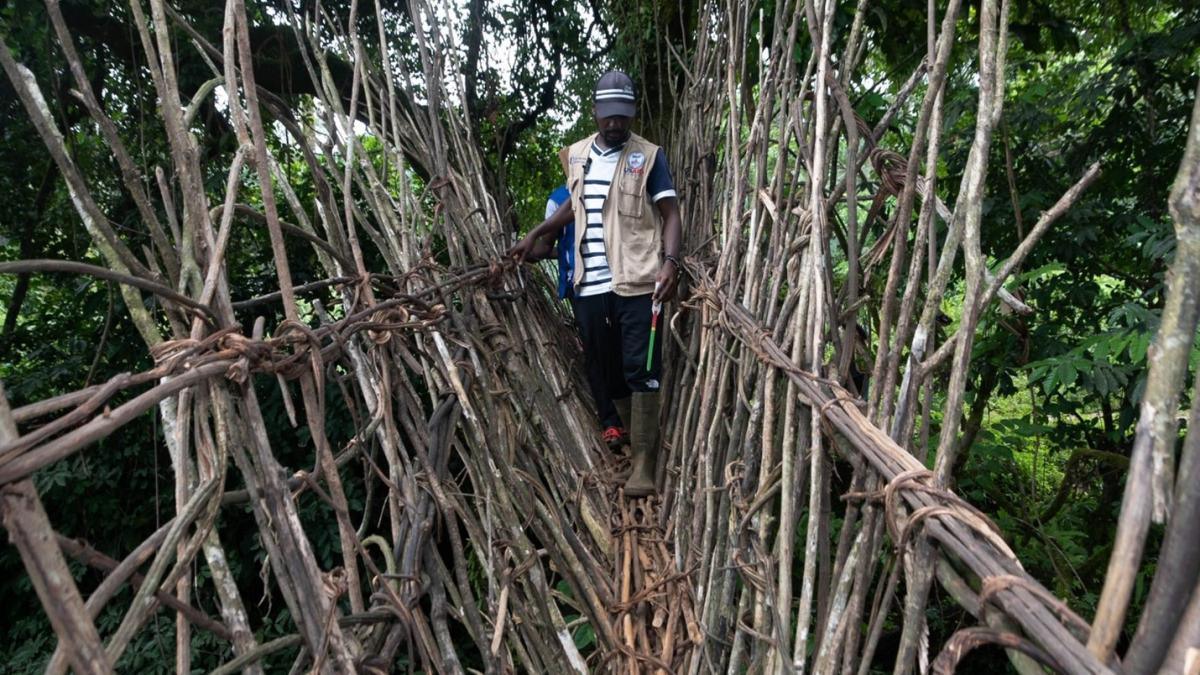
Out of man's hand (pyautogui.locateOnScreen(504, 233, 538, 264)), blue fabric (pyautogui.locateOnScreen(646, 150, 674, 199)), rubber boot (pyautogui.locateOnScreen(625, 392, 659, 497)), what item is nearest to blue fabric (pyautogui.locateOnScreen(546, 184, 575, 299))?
man's hand (pyautogui.locateOnScreen(504, 233, 538, 264))

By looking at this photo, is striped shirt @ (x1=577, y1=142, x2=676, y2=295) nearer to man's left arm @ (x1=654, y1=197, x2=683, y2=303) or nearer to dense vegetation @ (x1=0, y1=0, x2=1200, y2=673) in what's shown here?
man's left arm @ (x1=654, y1=197, x2=683, y2=303)

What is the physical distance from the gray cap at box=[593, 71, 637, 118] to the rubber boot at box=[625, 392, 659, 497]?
0.79 m

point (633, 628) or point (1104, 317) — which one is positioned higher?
point (1104, 317)

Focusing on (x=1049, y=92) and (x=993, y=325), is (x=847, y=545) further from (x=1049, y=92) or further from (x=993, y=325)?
(x=1049, y=92)

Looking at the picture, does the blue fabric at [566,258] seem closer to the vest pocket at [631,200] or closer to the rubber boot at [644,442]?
the vest pocket at [631,200]

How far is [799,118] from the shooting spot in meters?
1.25

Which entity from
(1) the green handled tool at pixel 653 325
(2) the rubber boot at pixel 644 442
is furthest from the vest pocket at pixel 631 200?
(2) the rubber boot at pixel 644 442

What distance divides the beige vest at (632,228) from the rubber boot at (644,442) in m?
0.31

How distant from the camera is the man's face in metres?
2.14

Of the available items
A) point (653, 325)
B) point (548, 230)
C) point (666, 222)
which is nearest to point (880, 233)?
point (666, 222)

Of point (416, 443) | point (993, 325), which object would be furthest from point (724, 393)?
point (993, 325)

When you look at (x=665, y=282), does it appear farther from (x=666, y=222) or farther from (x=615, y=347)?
(x=615, y=347)

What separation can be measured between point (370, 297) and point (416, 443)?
0.27 m

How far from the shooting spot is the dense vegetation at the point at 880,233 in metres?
2.06
